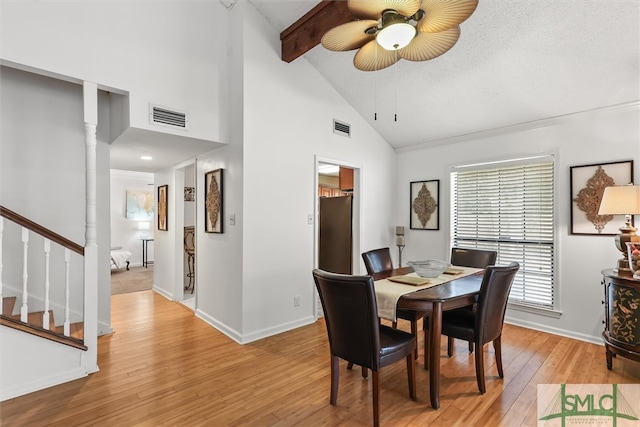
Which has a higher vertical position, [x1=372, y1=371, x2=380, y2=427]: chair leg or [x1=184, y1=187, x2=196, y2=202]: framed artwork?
[x1=184, y1=187, x2=196, y2=202]: framed artwork

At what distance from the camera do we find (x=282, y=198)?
12.0 feet

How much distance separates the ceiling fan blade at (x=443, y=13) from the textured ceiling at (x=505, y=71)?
1292 millimetres

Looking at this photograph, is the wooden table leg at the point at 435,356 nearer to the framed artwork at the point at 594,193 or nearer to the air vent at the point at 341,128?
the framed artwork at the point at 594,193

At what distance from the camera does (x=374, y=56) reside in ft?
7.24

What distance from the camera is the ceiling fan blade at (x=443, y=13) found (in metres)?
1.63

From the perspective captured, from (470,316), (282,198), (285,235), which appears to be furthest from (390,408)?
(282,198)

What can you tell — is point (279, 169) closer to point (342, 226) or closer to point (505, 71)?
point (342, 226)

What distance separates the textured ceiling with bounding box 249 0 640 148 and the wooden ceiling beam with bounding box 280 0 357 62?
111 mm

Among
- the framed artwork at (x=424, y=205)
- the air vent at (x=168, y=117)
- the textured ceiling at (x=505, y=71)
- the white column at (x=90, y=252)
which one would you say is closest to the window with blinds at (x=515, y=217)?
the framed artwork at (x=424, y=205)

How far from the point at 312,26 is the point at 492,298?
3069 millimetres

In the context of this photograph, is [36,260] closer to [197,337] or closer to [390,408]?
[197,337]

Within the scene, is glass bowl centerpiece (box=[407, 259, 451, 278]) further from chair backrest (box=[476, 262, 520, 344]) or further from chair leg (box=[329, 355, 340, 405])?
chair leg (box=[329, 355, 340, 405])

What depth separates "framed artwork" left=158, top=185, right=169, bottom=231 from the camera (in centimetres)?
519

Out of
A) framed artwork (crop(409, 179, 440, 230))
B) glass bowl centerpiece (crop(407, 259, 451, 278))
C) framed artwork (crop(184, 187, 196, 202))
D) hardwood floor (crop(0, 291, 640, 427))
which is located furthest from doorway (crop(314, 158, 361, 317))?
framed artwork (crop(184, 187, 196, 202))
